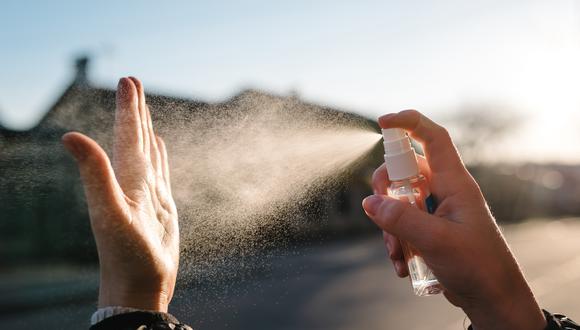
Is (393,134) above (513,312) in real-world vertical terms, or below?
above

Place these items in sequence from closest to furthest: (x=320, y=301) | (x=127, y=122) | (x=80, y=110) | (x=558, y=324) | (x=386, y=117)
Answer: (x=558, y=324)
(x=386, y=117)
(x=127, y=122)
(x=320, y=301)
(x=80, y=110)

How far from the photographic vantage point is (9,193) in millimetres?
21281

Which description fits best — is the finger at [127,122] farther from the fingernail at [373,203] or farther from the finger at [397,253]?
the finger at [397,253]

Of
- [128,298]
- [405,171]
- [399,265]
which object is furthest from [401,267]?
[128,298]

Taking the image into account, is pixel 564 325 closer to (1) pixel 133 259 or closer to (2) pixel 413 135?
(2) pixel 413 135

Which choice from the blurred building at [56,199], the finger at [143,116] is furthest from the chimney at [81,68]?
the finger at [143,116]

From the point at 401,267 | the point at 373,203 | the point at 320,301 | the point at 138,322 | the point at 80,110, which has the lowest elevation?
the point at 320,301

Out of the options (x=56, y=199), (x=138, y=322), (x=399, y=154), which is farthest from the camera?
(x=56, y=199)

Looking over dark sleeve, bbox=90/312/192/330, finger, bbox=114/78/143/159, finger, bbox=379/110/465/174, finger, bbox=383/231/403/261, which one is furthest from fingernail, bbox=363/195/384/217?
finger, bbox=114/78/143/159

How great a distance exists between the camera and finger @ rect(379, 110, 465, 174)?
1767 millimetres

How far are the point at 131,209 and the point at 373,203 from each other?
83 cm

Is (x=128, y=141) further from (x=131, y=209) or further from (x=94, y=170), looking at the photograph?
(x=94, y=170)

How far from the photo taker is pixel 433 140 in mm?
1770

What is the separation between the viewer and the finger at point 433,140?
5.80 feet
